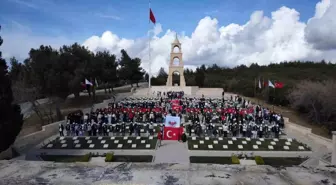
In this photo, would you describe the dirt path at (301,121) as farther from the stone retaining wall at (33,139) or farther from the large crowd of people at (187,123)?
the stone retaining wall at (33,139)

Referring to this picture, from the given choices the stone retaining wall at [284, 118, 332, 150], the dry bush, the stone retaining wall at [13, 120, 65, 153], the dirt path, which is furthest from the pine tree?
the dry bush

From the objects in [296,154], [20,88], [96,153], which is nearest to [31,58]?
[20,88]

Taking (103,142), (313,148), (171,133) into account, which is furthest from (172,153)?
(313,148)

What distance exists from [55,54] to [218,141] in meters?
24.1

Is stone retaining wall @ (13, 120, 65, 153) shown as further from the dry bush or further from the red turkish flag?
the dry bush

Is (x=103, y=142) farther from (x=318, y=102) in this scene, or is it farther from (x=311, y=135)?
(x=318, y=102)

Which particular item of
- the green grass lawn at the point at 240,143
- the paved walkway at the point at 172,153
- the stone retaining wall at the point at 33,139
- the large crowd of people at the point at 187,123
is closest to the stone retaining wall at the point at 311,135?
the large crowd of people at the point at 187,123

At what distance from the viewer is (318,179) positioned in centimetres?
330

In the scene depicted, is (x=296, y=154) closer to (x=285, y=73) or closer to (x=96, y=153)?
(x=96, y=153)

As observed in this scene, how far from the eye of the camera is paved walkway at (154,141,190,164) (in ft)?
55.8

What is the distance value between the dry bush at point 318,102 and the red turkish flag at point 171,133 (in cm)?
2103

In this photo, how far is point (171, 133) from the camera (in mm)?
21641

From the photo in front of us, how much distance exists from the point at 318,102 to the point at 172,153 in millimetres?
25942

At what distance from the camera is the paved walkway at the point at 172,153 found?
17016mm
